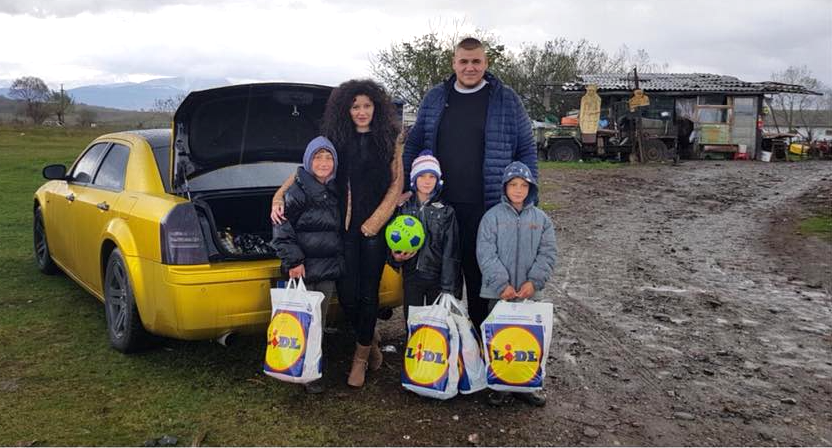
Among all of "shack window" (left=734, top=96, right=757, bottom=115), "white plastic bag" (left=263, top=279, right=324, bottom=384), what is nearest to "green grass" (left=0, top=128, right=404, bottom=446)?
"white plastic bag" (left=263, top=279, right=324, bottom=384)

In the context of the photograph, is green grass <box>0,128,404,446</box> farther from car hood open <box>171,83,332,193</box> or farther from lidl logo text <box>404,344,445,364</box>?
car hood open <box>171,83,332,193</box>

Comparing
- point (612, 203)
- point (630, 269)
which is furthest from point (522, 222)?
point (612, 203)

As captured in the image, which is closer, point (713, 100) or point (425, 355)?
point (425, 355)

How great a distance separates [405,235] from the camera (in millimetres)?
3637

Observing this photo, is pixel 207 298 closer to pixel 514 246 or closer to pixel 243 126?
pixel 243 126

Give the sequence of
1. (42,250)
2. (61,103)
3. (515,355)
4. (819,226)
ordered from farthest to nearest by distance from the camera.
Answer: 1. (61,103)
2. (819,226)
3. (42,250)
4. (515,355)

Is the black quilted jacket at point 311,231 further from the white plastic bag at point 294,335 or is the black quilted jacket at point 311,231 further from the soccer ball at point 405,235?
the soccer ball at point 405,235

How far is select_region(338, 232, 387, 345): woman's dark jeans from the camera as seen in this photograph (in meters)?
3.82

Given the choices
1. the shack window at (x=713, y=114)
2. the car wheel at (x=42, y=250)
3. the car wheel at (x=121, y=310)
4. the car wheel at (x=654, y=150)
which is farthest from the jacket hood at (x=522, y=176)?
the shack window at (x=713, y=114)

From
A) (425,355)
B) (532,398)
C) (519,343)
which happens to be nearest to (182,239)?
(425,355)

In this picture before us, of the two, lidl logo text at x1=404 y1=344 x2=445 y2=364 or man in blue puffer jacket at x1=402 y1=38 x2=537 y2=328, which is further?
man in blue puffer jacket at x1=402 y1=38 x2=537 y2=328

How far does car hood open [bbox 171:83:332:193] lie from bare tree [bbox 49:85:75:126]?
48.3m

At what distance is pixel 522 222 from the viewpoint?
12.1ft

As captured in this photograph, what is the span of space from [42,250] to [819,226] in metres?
9.90
